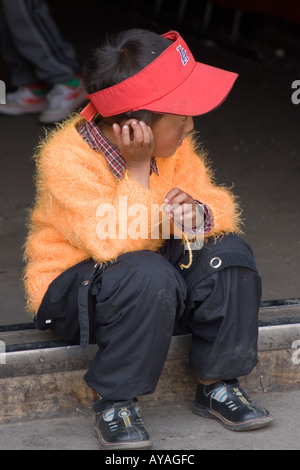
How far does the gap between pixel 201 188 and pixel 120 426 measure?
73 cm

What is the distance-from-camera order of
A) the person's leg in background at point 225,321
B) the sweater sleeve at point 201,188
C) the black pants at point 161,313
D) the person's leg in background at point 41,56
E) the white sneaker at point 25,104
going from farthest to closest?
the white sneaker at point 25,104 → the person's leg in background at point 41,56 → the sweater sleeve at point 201,188 → the person's leg in background at point 225,321 → the black pants at point 161,313

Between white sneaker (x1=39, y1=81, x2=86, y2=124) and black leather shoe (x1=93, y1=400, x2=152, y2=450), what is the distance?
9.68 feet

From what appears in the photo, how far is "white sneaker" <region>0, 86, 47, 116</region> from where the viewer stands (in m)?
5.24

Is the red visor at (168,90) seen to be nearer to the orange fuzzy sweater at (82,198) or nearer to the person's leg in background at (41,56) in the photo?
the orange fuzzy sweater at (82,198)

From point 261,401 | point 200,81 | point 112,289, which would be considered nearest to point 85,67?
point 200,81

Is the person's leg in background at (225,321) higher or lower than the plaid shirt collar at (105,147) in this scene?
lower

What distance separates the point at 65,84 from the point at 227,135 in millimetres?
1009

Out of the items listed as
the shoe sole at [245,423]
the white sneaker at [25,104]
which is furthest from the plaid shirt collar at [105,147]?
the white sneaker at [25,104]

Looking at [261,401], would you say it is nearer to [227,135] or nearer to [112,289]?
[112,289]

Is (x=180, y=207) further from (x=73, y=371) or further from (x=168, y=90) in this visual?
(x=73, y=371)

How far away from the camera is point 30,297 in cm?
244

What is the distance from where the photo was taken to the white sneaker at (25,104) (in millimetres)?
5238

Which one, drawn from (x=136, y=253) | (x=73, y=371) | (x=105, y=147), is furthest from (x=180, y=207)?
(x=73, y=371)

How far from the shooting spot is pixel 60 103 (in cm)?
503
